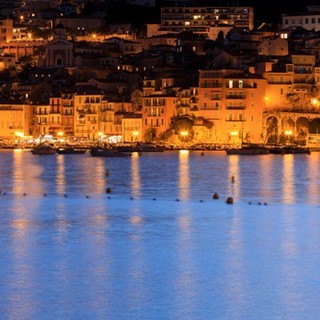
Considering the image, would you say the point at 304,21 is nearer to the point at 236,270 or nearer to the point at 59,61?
the point at 59,61

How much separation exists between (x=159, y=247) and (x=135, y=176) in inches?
565

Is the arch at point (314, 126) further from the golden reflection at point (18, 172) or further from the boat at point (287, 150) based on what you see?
the golden reflection at point (18, 172)

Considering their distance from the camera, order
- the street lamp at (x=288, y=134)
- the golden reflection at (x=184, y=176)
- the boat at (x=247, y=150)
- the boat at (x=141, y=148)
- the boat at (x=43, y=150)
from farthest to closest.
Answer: the street lamp at (x=288, y=134) < the boat at (x=43, y=150) < the boat at (x=141, y=148) < the boat at (x=247, y=150) < the golden reflection at (x=184, y=176)

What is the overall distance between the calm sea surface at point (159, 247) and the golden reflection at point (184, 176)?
0.21 feet

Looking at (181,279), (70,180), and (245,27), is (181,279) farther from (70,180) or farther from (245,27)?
(245,27)

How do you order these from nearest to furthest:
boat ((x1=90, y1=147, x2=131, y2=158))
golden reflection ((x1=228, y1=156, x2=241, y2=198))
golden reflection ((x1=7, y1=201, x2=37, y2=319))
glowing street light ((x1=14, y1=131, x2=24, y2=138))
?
golden reflection ((x1=7, y1=201, x2=37, y2=319))
golden reflection ((x1=228, y1=156, x2=241, y2=198))
boat ((x1=90, y1=147, x2=131, y2=158))
glowing street light ((x1=14, y1=131, x2=24, y2=138))

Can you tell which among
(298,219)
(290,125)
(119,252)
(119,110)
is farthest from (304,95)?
(119,252)

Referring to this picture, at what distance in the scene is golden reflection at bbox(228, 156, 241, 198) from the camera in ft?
91.7

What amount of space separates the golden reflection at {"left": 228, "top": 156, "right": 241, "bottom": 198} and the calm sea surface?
9 centimetres

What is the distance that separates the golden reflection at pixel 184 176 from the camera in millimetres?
27359

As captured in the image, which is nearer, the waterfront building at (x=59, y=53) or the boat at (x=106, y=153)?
the boat at (x=106, y=153)

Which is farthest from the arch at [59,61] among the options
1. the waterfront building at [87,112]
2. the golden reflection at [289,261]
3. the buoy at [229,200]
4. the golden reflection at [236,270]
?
the golden reflection at [236,270]

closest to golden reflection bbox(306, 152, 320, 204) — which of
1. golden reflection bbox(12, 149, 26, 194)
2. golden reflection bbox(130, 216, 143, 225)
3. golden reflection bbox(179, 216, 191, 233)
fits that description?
golden reflection bbox(179, 216, 191, 233)

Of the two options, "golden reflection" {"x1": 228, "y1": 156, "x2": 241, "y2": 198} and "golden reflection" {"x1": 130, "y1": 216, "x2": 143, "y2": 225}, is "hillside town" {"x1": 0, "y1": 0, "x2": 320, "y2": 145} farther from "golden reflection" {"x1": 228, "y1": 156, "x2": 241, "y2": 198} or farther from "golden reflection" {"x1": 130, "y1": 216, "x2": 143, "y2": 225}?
"golden reflection" {"x1": 130, "y1": 216, "x2": 143, "y2": 225}
